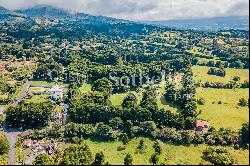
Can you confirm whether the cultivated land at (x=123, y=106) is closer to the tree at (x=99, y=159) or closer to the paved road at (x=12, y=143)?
the paved road at (x=12, y=143)

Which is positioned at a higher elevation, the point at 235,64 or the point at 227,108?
the point at 235,64

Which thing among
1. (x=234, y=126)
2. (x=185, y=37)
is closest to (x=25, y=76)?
(x=234, y=126)

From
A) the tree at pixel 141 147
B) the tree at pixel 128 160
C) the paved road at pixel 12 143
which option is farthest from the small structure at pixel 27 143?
the tree at pixel 141 147

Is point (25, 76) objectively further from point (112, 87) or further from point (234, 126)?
point (234, 126)

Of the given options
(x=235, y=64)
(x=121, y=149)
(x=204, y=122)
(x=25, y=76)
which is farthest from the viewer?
(x=235, y=64)

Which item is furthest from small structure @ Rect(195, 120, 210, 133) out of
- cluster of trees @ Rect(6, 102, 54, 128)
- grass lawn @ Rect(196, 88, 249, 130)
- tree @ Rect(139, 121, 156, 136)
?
cluster of trees @ Rect(6, 102, 54, 128)

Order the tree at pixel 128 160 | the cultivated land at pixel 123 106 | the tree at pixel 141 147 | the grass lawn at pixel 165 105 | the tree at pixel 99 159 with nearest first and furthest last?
the tree at pixel 128 160 → the tree at pixel 99 159 → the tree at pixel 141 147 → the cultivated land at pixel 123 106 → the grass lawn at pixel 165 105
